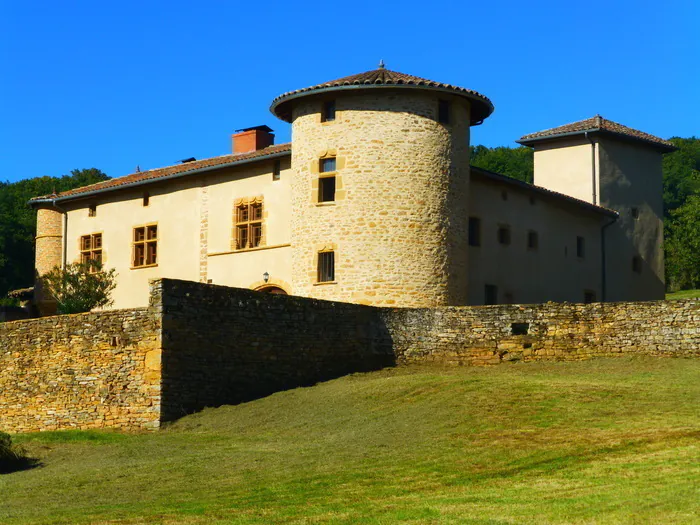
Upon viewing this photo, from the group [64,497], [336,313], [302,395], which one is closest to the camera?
[64,497]

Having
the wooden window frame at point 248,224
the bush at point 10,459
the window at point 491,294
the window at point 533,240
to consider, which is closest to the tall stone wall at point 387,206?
the window at point 491,294

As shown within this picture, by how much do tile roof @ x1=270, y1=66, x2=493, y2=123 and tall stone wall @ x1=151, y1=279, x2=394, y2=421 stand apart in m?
7.05

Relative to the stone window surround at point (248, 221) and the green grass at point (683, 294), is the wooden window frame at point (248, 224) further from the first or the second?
the green grass at point (683, 294)

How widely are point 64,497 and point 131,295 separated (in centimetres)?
2444

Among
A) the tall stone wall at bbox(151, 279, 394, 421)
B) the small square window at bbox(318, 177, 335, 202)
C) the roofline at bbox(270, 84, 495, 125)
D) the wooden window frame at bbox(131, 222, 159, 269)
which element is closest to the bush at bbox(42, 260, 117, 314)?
the wooden window frame at bbox(131, 222, 159, 269)

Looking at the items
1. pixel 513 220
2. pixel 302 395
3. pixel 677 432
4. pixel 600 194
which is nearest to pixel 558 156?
pixel 600 194

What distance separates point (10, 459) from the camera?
2142 centimetres

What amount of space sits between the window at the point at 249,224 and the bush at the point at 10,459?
16.7 m

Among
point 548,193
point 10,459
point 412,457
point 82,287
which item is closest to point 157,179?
point 82,287

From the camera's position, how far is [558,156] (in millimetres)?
45000

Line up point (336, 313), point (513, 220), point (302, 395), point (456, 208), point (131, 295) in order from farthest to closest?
point (131, 295) → point (513, 220) → point (456, 208) → point (336, 313) → point (302, 395)

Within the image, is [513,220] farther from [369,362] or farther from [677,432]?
[677,432]

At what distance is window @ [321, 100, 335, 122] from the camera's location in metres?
34.1

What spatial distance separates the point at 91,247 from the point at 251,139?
740 cm
